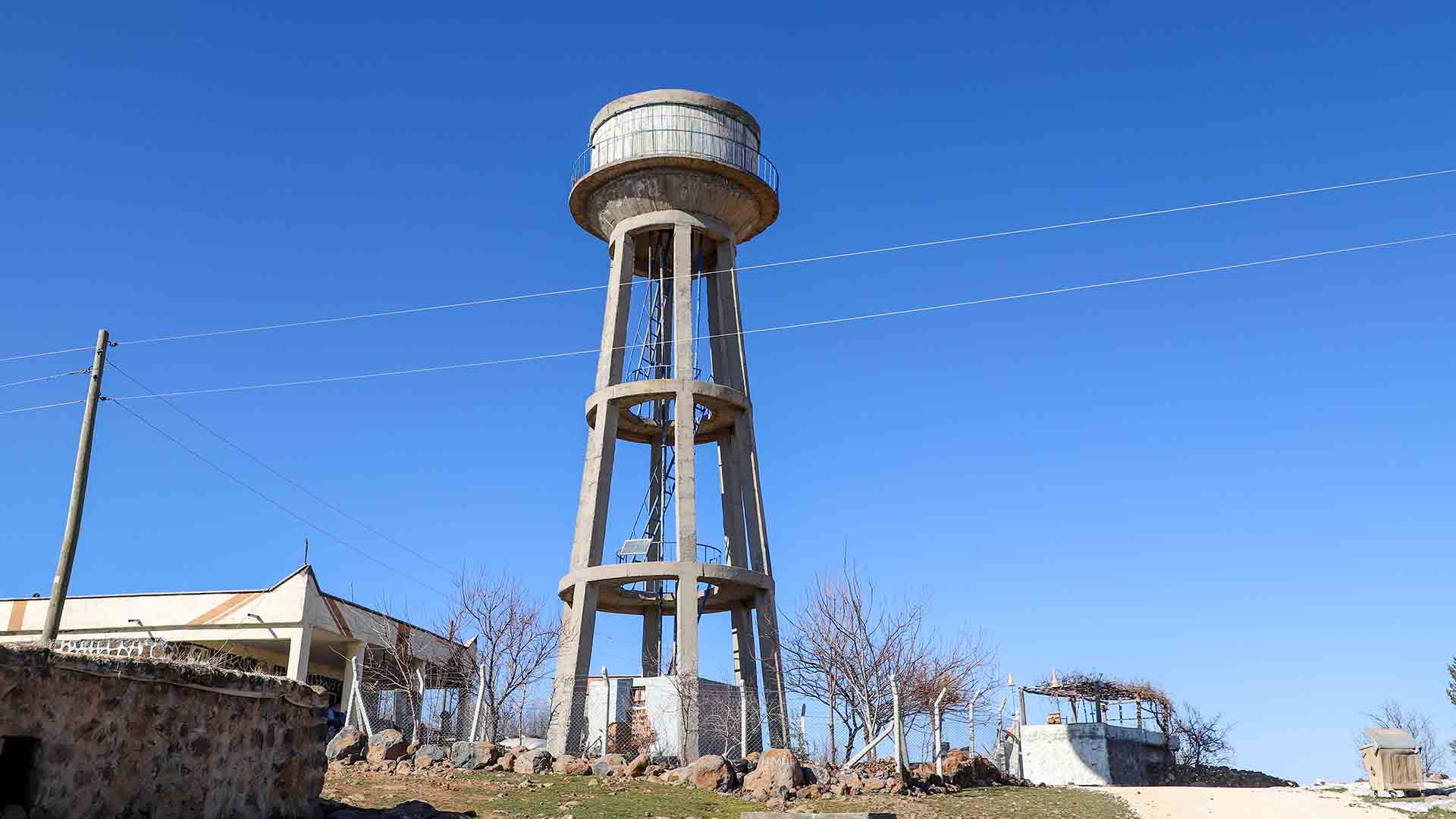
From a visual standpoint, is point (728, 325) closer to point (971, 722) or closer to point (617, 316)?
point (617, 316)

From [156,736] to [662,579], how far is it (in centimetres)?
1867

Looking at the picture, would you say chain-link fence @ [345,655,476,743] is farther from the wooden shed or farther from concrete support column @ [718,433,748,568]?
the wooden shed

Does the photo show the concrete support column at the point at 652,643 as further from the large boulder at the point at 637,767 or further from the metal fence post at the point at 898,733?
the metal fence post at the point at 898,733

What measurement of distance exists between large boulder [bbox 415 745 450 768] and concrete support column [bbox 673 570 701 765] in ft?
18.8

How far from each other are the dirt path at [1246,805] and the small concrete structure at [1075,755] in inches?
430

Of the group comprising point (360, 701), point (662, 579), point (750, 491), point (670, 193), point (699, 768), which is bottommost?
point (699, 768)

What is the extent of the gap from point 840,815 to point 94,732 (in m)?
8.36

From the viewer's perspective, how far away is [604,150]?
112ft

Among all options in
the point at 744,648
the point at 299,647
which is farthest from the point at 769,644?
the point at 299,647

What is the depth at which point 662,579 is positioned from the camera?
30297 mm

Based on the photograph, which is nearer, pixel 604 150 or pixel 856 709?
pixel 856 709

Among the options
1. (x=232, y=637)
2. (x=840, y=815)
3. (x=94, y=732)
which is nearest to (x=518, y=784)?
(x=840, y=815)

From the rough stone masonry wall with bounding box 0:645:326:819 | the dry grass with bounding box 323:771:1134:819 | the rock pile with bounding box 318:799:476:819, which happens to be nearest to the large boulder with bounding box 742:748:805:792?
the dry grass with bounding box 323:771:1134:819

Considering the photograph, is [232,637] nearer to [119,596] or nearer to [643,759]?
[119,596]
